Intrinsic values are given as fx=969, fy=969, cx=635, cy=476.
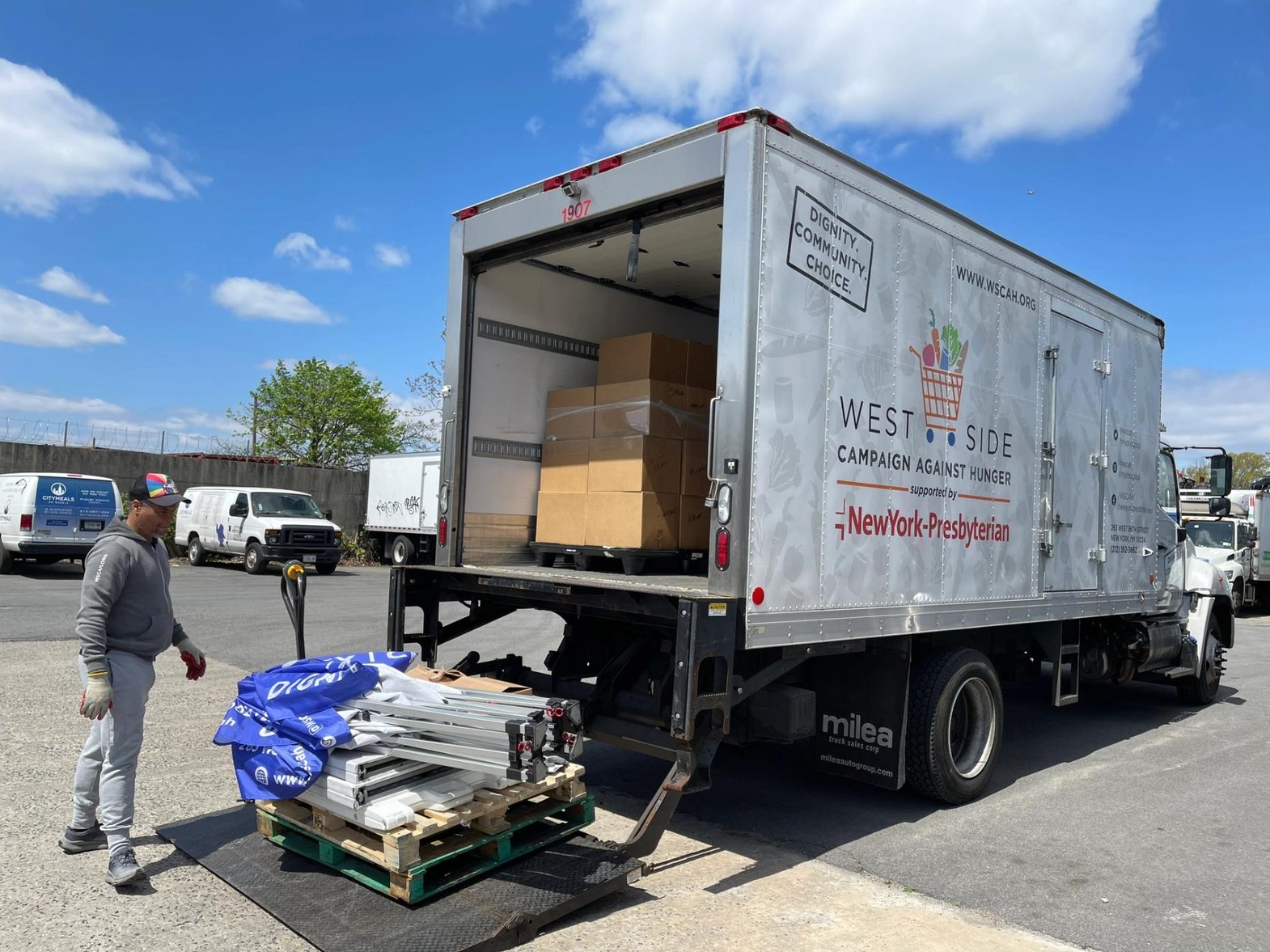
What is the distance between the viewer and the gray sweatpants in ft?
14.0

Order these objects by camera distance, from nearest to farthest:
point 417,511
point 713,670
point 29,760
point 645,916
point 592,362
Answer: point 645,916, point 713,670, point 29,760, point 592,362, point 417,511

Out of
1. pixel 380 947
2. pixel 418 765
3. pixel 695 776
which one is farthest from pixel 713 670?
pixel 380 947

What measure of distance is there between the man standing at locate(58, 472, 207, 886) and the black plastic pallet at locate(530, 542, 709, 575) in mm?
2458

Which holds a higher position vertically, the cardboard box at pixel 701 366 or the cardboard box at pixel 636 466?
the cardboard box at pixel 701 366

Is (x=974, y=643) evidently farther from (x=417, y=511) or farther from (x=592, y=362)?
(x=417, y=511)

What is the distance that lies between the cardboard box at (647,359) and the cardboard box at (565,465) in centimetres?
52

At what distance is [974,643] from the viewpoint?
652 centimetres

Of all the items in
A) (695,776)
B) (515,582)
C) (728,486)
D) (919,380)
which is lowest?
(695,776)

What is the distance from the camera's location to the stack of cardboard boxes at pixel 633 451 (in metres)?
5.93

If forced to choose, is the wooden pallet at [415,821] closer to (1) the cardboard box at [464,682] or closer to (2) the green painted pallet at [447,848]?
(2) the green painted pallet at [447,848]

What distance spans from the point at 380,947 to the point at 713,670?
71.2 inches

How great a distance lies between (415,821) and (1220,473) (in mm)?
8568

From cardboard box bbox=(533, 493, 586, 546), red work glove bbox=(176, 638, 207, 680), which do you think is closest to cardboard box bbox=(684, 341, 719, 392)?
cardboard box bbox=(533, 493, 586, 546)

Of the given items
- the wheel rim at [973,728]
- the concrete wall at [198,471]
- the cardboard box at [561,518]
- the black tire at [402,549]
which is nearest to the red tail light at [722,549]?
the cardboard box at [561,518]
